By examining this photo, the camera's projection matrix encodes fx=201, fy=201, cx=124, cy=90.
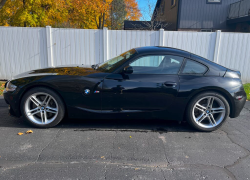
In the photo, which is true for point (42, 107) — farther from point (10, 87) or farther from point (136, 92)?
point (136, 92)

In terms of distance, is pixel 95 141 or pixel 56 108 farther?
pixel 56 108

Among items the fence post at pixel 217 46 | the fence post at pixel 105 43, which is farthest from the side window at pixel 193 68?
the fence post at pixel 217 46

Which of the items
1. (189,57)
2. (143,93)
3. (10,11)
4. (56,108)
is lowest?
(56,108)

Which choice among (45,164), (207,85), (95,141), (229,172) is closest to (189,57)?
(207,85)

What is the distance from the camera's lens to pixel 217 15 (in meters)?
15.3

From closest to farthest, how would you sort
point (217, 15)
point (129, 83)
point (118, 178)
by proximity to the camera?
point (118, 178) → point (129, 83) → point (217, 15)

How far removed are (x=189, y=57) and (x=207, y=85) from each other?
60 centimetres

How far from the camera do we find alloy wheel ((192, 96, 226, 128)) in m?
3.64

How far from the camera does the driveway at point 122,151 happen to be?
8.16ft

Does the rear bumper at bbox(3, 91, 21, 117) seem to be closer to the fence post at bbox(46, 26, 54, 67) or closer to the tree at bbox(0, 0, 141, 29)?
the fence post at bbox(46, 26, 54, 67)

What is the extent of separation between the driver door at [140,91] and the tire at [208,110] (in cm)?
40

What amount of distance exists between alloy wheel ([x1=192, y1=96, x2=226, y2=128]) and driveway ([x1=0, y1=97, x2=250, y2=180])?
209mm

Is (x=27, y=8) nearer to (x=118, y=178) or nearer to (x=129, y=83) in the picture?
(x=129, y=83)

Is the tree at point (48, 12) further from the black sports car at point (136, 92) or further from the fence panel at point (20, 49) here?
the black sports car at point (136, 92)
